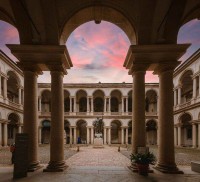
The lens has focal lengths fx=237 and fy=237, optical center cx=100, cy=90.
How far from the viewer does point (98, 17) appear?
404 inches

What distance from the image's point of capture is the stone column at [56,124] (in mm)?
9312

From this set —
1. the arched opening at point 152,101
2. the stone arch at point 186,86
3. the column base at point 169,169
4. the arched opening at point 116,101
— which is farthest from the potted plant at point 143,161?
the arched opening at point 152,101

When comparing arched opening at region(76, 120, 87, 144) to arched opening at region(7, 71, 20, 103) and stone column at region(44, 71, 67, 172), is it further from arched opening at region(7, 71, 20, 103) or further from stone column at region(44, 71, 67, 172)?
stone column at region(44, 71, 67, 172)

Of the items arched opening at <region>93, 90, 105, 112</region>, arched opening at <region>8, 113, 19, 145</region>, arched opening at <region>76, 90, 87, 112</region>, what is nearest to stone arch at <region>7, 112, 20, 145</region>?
arched opening at <region>8, 113, 19, 145</region>

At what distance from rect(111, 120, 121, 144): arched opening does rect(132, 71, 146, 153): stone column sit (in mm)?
33734

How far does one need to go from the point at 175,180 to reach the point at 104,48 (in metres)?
17.0

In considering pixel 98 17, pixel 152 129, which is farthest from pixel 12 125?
pixel 98 17

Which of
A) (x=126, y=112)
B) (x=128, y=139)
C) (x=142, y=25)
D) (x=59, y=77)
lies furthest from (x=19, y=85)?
(x=142, y=25)

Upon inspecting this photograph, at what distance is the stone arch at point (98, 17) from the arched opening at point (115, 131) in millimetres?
33784

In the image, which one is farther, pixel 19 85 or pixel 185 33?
pixel 19 85

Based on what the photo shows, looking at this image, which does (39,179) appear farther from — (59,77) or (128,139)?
(128,139)

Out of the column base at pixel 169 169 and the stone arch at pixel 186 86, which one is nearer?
the column base at pixel 169 169

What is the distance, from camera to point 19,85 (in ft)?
105

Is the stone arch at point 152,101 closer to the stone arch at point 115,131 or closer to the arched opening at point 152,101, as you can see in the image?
the arched opening at point 152,101
